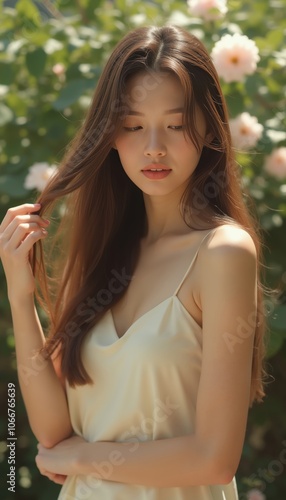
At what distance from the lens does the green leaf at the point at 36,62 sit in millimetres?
3227

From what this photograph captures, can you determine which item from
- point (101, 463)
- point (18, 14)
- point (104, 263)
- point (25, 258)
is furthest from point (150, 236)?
point (18, 14)

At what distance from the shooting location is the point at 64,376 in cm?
200

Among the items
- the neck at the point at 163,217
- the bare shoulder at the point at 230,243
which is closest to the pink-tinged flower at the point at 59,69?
the neck at the point at 163,217

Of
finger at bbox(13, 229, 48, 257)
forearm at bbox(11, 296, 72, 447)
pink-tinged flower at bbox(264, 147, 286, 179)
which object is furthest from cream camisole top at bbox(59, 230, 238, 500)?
pink-tinged flower at bbox(264, 147, 286, 179)

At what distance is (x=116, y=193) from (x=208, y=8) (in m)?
1.17

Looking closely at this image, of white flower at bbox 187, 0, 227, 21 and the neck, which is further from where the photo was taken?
white flower at bbox 187, 0, 227, 21

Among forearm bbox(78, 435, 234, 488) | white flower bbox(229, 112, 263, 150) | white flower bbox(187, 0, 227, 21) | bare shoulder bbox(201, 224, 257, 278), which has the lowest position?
forearm bbox(78, 435, 234, 488)

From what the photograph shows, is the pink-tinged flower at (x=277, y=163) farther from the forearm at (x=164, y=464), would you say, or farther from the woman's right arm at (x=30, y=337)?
the forearm at (x=164, y=464)

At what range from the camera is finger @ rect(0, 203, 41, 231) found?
1985mm

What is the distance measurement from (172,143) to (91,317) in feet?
1.48

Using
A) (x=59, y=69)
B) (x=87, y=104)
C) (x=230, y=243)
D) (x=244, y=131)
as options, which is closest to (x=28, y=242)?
(x=230, y=243)

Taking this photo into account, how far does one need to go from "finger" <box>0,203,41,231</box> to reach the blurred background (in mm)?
1022

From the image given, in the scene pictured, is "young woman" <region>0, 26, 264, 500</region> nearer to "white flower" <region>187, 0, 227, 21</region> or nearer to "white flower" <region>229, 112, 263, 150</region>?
"white flower" <region>229, 112, 263, 150</region>

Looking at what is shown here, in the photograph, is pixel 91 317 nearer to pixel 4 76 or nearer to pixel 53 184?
pixel 53 184
